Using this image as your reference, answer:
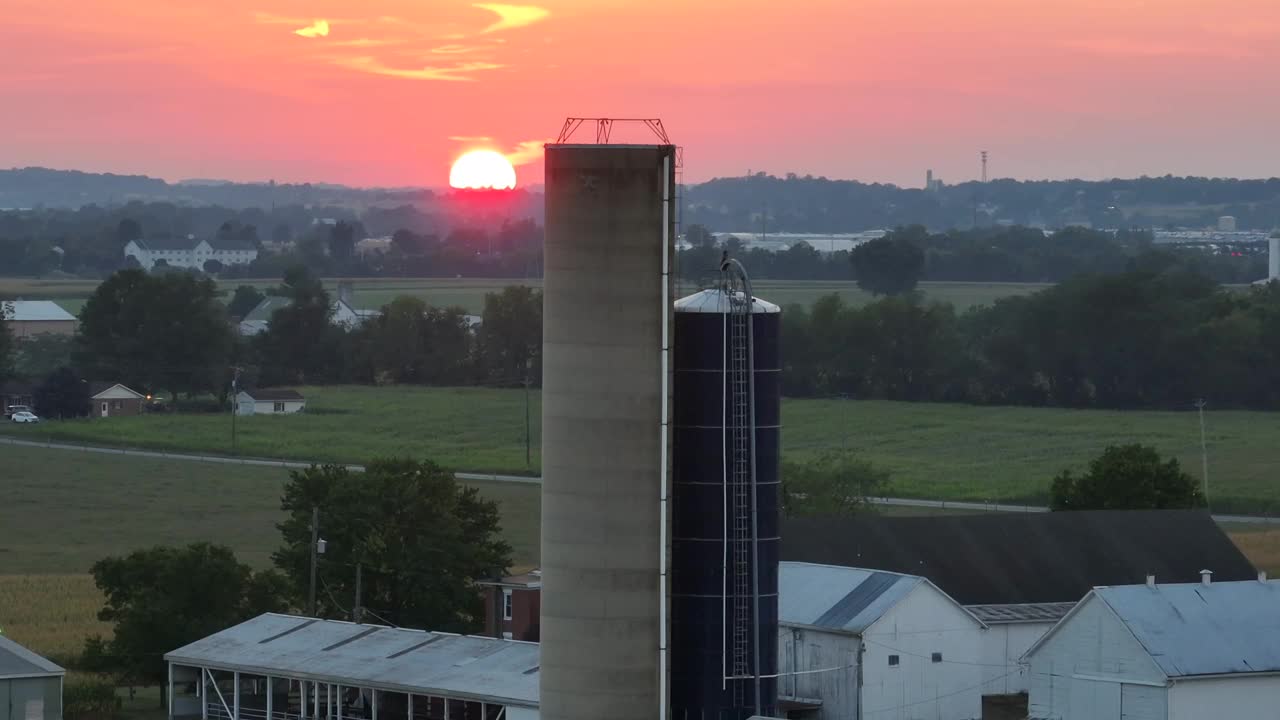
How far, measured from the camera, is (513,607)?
181 ft

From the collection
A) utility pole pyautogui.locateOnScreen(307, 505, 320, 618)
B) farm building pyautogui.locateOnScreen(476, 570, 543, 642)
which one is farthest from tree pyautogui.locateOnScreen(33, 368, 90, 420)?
farm building pyautogui.locateOnScreen(476, 570, 543, 642)

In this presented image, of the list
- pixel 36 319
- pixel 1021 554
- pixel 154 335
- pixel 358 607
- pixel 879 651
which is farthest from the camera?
pixel 36 319

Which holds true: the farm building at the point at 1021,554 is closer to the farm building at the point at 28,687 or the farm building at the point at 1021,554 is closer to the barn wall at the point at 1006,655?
the barn wall at the point at 1006,655

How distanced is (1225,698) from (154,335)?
127m

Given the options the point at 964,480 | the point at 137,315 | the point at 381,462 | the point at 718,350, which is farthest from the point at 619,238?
the point at 137,315

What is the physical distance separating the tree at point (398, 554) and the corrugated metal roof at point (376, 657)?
16.9 feet

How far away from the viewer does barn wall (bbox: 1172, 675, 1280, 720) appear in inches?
1679

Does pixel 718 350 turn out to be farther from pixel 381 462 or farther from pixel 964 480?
pixel 964 480

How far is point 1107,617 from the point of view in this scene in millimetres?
43875

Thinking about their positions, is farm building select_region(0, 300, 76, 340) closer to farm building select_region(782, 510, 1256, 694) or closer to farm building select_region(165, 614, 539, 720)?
farm building select_region(165, 614, 539, 720)

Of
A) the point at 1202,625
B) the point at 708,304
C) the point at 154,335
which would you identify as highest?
the point at 154,335

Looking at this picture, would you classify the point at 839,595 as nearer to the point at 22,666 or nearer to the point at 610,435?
the point at 610,435

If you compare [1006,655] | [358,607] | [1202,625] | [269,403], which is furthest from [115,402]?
[1202,625]

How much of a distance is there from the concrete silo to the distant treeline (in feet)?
366
